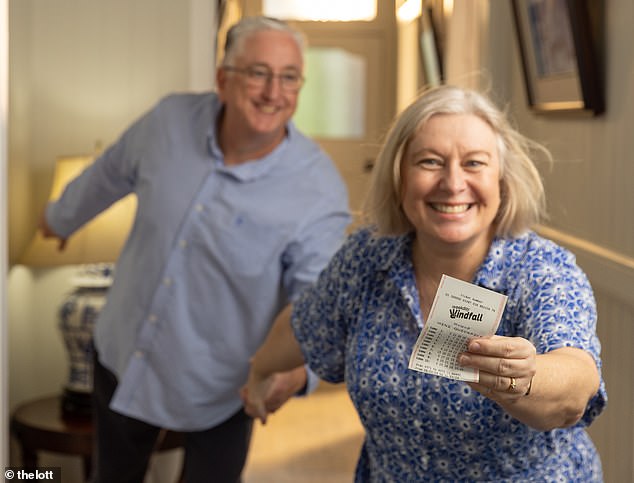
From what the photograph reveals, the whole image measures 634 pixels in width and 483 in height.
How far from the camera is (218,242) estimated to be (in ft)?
7.83

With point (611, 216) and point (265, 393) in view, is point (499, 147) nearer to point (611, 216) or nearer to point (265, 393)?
point (611, 216)

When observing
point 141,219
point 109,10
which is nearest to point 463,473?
point 141,219

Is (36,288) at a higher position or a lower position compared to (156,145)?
lower

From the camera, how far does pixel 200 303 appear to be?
245 centimetres

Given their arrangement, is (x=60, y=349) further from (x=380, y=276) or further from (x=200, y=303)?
(x=380, y=276)

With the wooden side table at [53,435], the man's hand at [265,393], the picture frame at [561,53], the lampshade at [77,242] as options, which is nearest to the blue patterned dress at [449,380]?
the man's hand at [265,393]

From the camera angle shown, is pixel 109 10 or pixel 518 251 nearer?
pixel 518 251

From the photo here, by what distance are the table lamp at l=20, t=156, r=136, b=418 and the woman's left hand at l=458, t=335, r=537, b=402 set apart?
7.10ft

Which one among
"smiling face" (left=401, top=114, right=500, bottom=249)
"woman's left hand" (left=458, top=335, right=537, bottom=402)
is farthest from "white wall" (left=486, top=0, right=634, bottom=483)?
"woman's left hand" (left=458, top=335, right=537, bottom=402)

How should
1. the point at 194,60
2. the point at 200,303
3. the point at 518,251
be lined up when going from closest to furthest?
the point at 518,251
the point at 200,303
the point at 194,60

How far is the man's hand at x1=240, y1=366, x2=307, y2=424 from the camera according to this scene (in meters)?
2.14

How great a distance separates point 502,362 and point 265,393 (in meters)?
0.91

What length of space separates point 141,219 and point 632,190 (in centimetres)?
119

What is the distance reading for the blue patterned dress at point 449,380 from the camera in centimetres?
162
